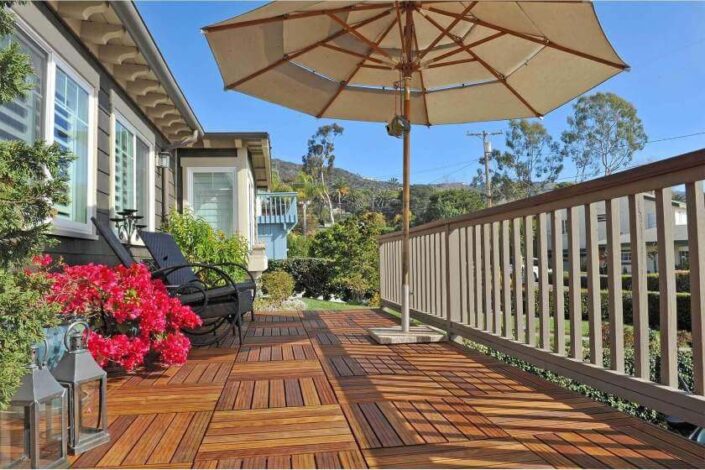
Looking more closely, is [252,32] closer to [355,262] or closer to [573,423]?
[573,423]

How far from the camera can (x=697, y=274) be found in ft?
4.75

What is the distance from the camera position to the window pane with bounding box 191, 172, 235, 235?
24.8 ft

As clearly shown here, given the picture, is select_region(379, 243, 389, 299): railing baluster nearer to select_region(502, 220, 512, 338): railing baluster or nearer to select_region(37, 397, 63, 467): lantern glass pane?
select_region(502, 220, 512, 338): railing baluster

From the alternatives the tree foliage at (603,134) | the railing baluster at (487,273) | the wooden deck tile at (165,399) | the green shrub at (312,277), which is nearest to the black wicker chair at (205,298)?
the wooden deck tile at (165,399)

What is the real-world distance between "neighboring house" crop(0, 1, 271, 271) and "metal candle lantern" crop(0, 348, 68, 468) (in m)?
1.37

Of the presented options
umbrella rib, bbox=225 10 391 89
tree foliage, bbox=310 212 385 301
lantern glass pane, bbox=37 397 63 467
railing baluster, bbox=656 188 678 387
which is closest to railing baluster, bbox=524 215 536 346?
railing baluster, bbox=656 188 678 387

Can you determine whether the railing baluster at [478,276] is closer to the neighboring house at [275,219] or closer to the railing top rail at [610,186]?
the railing top rail at [610,186]

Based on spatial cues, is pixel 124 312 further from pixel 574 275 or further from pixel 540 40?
pixel 540 40

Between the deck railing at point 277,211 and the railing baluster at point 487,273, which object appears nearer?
the railing baluster at point 487,273

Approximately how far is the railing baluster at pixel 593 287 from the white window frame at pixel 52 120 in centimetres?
299

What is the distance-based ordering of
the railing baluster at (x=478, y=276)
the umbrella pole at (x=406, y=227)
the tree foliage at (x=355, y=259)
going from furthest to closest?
the tree foliage at (x=355, y=259)
the umbrella pole at (x=406, y=227)
the railing baluster at (x=478, y=276)

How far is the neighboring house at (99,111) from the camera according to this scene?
289 centimetres

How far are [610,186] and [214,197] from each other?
6697 millimetres

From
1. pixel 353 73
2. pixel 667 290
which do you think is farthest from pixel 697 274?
pixel 353 73
